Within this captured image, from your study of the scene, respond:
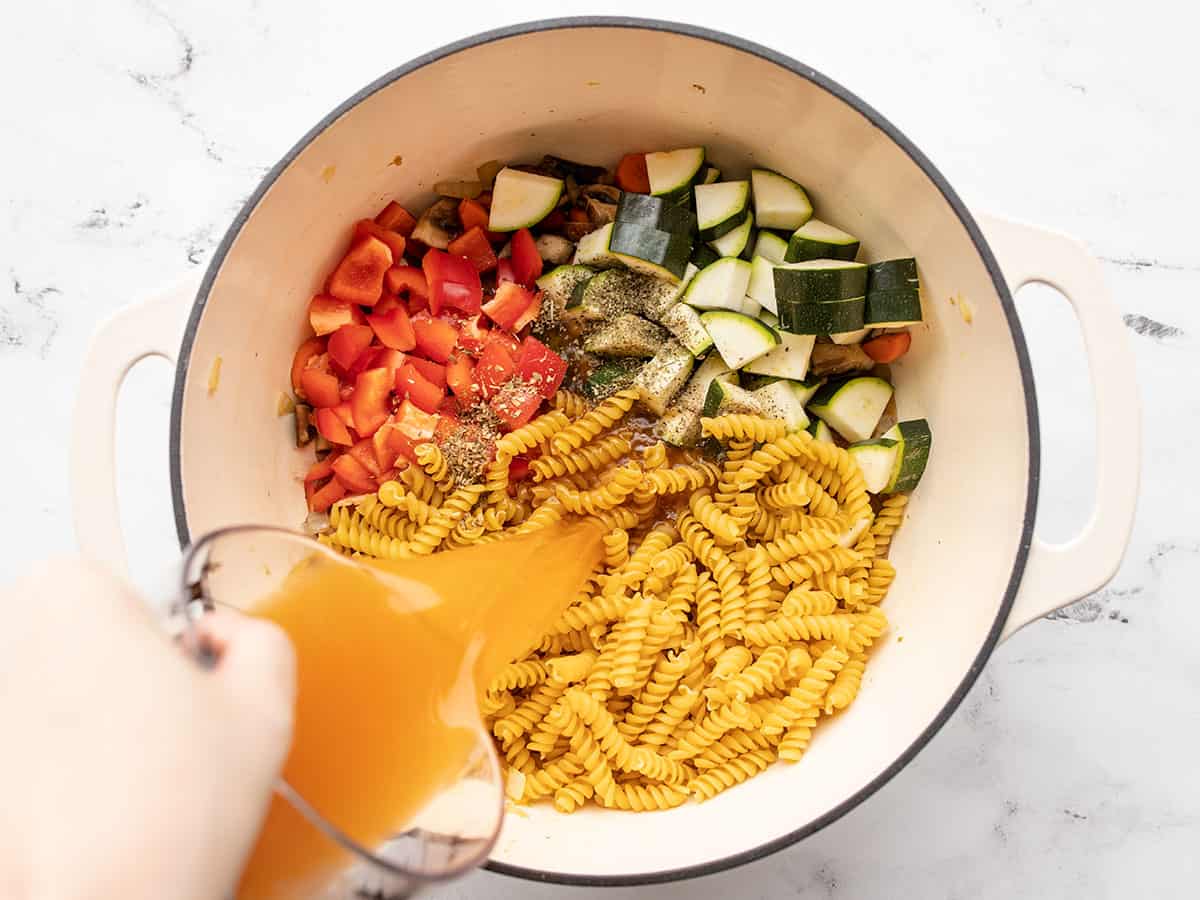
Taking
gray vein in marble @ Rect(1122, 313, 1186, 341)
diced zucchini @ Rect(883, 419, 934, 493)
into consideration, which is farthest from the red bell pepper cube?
gray vein in marble @ Rect(1122, 313, 1186, 341)

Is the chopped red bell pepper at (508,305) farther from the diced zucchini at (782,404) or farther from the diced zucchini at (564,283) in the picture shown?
the diced zucchini at (782,404)

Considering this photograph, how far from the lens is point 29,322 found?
2984 mm

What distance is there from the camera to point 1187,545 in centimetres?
290

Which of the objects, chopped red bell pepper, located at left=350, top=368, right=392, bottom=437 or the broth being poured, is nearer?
the broth being poured

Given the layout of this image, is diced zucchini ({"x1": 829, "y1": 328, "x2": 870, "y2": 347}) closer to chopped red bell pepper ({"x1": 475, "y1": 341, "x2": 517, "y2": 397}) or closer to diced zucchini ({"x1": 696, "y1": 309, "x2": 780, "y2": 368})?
diced zucchini ({"x1": 696, "y1": 309, "x2": 780, "y2": 368})

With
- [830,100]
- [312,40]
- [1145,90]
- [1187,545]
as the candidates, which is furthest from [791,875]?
[312,40]

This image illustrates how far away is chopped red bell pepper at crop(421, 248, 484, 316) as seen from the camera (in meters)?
2.73

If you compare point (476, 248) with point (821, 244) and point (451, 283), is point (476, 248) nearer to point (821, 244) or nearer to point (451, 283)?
point (451, 283)

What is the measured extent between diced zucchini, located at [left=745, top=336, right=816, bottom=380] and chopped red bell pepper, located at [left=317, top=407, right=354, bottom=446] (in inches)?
42.7

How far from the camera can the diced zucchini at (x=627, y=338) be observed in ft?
8.77

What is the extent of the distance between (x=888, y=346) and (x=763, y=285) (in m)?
0.37

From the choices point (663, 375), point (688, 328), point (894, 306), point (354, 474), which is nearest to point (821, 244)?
point (894, 306)

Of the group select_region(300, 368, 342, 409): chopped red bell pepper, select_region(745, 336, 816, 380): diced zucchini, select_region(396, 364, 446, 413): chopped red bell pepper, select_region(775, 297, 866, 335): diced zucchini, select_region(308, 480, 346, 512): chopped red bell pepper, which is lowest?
select_region(308, 480, 346, 512): chopped red bell pepper

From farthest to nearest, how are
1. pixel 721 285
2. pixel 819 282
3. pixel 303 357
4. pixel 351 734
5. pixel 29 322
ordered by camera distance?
pixel 29 322 → pixel 303 357 → pixel 721 285 → pixel 819 282 → pixel 351 734
